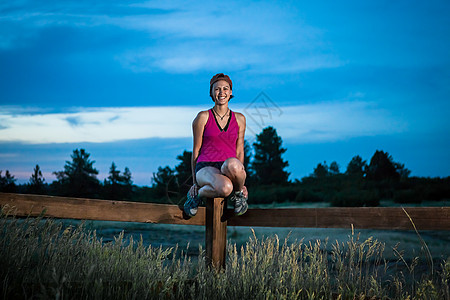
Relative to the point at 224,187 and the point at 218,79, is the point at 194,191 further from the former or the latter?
the point at 218,79

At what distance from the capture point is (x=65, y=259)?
416cm

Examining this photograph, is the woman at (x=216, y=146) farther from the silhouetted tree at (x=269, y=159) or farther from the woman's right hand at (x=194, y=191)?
the silhouetted tree at (x=269, y=159)

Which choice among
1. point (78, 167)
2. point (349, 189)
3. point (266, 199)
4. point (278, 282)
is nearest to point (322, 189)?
point (349, 189)

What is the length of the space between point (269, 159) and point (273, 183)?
127 cm

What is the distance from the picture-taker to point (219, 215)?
16.0 feet

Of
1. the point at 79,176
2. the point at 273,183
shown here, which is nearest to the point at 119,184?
the point at 79,176

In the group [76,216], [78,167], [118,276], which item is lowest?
[118,276]

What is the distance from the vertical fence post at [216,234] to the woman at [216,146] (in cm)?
17

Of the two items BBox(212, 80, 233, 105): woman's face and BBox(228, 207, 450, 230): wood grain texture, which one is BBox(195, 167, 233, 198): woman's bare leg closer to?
BBox(228, 207, 450, 230): wood grain texture

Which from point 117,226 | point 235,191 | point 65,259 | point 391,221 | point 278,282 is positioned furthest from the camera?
point 117,226

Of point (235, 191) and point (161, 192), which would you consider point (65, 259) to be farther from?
point (161, 192)

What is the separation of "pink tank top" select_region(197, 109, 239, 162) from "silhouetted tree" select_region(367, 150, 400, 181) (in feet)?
37.5

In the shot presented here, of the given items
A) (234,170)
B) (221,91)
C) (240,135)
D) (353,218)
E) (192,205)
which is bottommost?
(353,218)

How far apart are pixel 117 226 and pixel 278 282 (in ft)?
20.7
